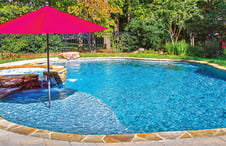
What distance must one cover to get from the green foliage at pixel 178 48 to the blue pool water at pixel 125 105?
746cm

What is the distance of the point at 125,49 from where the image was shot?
69.1 feet

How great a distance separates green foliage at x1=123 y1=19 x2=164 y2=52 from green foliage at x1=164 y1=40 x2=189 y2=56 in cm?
137

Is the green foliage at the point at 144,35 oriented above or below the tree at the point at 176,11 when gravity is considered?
below

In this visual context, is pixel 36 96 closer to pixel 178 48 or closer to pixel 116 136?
pixel 116 136

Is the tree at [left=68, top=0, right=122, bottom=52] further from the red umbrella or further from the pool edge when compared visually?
the pool edge

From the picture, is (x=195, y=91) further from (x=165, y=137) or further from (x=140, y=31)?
(x=140, y=31)

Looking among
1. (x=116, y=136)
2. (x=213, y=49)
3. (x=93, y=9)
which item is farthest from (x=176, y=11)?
(x=116, y=136)

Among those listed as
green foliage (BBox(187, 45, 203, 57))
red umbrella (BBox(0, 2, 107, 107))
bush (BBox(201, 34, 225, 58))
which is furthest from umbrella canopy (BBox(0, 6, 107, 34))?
green foliage (BBox(187, 45, 203, 57))

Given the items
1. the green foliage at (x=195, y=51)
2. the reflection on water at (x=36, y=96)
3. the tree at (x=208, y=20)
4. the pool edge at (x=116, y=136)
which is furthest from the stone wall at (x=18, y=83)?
the tree at (x=208, y=20)

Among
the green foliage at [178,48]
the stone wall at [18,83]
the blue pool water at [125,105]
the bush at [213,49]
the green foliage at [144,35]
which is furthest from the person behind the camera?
the green foliage at [144,35]

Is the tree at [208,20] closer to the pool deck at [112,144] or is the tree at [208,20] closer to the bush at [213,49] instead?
the bush at [213,49]

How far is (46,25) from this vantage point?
15.8ft

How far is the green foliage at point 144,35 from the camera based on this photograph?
Answer: 19844 millimetres

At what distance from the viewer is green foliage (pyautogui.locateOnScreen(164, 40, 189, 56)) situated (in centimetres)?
1800
